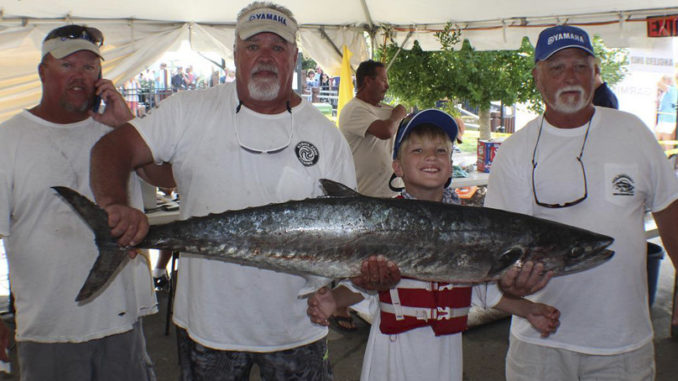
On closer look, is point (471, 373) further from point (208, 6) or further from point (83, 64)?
point (208, 6)

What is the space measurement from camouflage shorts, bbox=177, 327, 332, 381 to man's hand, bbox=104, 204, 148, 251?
629 millimetres

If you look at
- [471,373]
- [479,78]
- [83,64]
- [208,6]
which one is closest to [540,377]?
[471,373]

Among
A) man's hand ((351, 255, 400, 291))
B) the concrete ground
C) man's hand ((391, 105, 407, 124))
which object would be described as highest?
man's hand ((391, 105, 407, 124))

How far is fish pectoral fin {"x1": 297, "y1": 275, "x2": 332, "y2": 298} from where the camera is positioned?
2240 mm

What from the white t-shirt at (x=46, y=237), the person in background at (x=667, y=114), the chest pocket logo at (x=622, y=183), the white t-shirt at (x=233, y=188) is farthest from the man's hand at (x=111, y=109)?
the person in background at (x=667, y=114)

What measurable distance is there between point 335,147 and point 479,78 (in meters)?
6.89

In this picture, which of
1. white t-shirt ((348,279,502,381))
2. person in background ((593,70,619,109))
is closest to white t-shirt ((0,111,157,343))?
white t-shirt ((348,279,502,381))

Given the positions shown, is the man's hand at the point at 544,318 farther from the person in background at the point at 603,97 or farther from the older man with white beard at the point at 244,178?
the person in background at the point at 603,97

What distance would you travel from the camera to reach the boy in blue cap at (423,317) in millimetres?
2273

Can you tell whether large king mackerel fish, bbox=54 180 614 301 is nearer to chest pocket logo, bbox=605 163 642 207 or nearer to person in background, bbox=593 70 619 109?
chest pocket logo, bbox=605 163 642 207

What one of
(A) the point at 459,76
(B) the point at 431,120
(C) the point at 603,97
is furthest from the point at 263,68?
(A) the point at 459,76

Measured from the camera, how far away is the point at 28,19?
17.9 feet

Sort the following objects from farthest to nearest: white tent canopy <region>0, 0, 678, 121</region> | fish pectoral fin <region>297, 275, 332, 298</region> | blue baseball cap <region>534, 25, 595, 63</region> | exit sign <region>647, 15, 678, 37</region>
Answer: white tent canopy <region>0, 0, 678, 121</region>
exit sign <region>647, 15, 678, 37</region>
blue baseball cap <region>534, 25, 595, 63</region>
fish pectoral fin <region>297, 275, 332, 298</region>

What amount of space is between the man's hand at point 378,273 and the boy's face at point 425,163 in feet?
1.67
